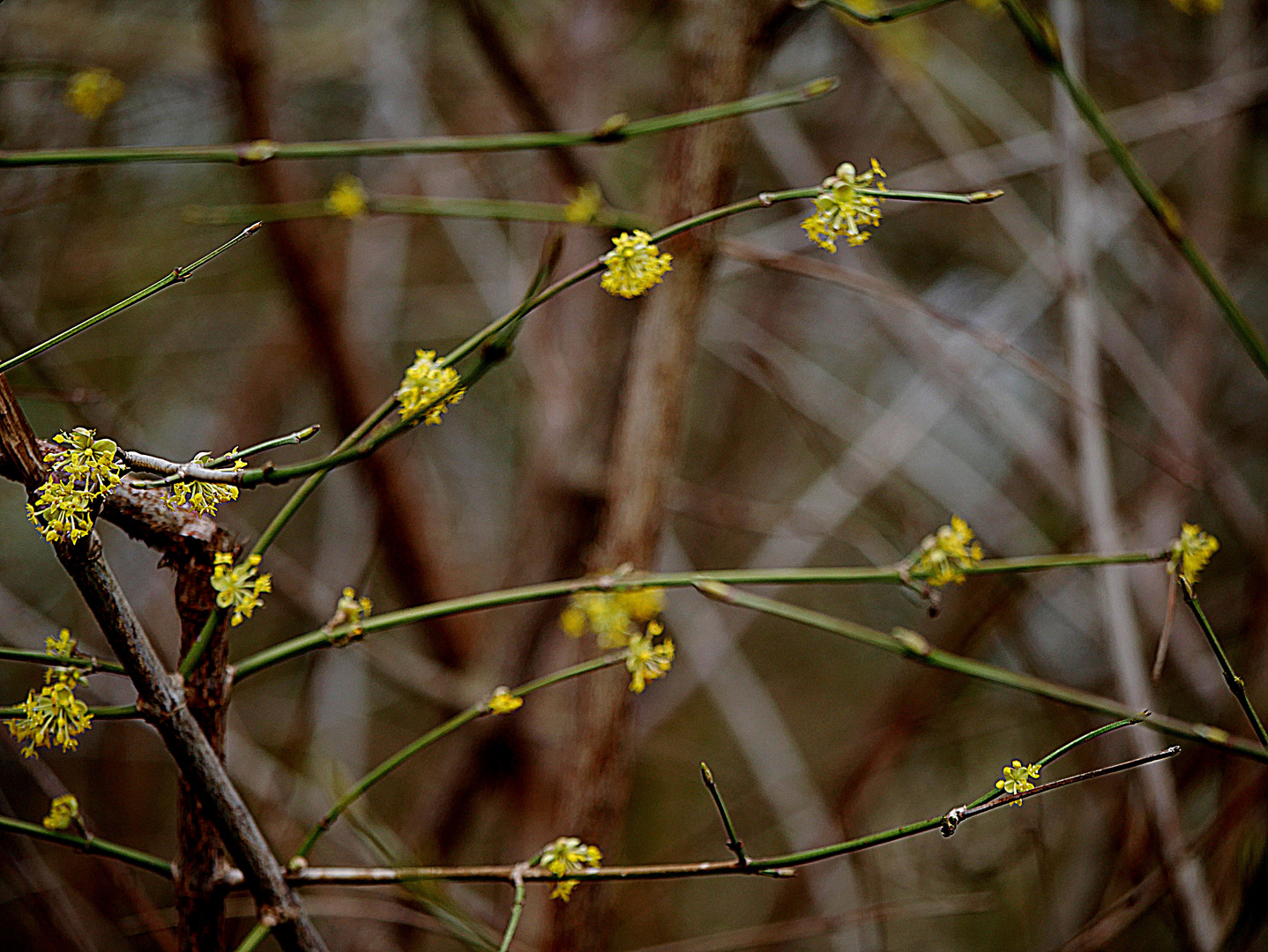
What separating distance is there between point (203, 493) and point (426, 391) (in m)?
0.11

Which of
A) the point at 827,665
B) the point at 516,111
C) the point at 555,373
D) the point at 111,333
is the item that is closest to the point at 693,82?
the point at 516,111

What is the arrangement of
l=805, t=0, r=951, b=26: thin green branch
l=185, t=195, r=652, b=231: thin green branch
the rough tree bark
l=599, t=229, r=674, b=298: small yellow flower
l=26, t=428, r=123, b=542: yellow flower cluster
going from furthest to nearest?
the rough tree bark → l=185, t=195, r=652, b=231: thin green branch → l=805, t=0, r=951, b=26: thin green branch → l=599, t=229, r=674, b=298: small yellow flower → l=26, t=428, r=123, b=542: yellow flower cluster

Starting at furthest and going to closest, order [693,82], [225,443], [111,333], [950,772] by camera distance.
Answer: [111,333] → [950,772] → [225,443] → [693,82]

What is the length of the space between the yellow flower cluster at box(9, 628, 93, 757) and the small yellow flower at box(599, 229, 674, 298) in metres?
0.30

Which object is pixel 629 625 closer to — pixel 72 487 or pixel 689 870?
pixel 689 870

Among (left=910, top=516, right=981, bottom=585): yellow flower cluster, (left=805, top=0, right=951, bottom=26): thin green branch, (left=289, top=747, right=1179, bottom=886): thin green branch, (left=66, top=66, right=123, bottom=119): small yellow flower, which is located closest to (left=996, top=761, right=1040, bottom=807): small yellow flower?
(left=289, top=747, right=1179, bottom=886): thin green branch

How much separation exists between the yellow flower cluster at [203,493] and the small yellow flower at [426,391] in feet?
0.26

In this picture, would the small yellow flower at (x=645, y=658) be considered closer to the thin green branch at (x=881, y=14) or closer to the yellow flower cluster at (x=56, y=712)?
the yellow flower cluster at (x=56, y=712)

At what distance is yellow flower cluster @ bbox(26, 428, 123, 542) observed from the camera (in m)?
0.34

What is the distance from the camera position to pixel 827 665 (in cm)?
247

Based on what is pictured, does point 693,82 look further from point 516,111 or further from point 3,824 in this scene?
point 3,824

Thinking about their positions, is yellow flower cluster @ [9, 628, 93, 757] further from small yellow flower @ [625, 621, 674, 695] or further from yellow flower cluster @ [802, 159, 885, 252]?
yellow flower cluster @ [802, 159, 885, 252]

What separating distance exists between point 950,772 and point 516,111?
1.50m

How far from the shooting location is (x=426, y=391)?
43 cm
